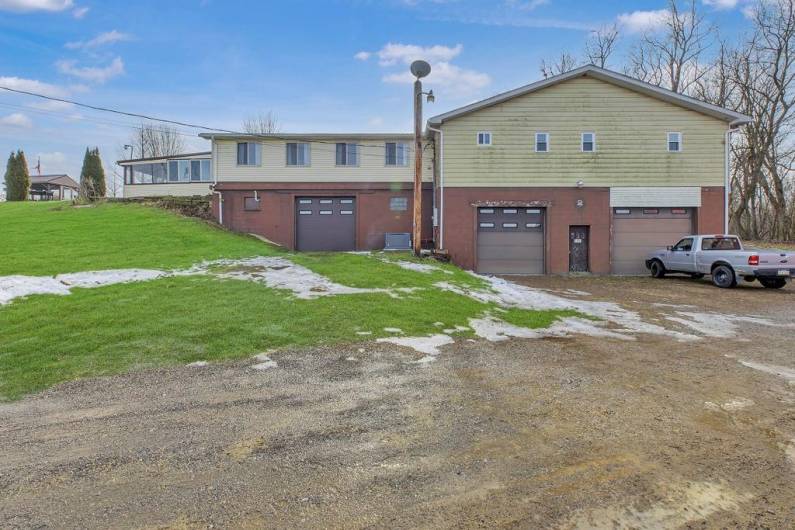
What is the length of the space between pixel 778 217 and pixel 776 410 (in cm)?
3331

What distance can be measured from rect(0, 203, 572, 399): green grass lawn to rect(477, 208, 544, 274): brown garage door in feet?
13.3

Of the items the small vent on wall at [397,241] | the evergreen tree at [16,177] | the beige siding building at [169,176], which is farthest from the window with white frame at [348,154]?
the evergreen tree at [16,177]

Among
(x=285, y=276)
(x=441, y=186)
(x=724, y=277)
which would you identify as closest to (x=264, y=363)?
(x=285, y=276)

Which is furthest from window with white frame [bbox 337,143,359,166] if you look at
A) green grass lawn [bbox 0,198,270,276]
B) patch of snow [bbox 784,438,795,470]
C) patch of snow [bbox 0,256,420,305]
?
patch of snow [bbox 784,438,795,470]

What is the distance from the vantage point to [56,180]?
55.5 metres

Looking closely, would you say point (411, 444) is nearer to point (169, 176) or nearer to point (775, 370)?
point (775, 370)

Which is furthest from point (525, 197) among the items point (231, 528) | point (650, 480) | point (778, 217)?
point (778, 217)

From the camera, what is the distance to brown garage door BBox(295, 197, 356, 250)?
71.0 ft

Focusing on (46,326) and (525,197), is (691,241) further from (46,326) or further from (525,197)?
(46,326)

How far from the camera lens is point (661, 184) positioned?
1786 cm

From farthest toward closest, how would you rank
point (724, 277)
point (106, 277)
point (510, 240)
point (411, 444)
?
point (510, 240)
point (724, 277)
point (106, 277)
point (411, 444)

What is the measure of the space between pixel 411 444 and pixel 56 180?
66320 mm

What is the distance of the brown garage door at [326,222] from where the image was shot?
21.6 metres

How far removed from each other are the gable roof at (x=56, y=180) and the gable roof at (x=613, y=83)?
5358 centimetres
